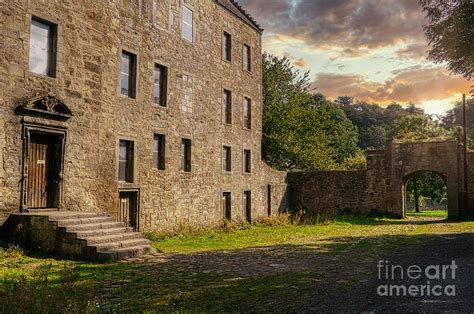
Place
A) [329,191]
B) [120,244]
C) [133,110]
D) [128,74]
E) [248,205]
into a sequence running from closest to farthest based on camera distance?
[120,244] → [133,110] → [128,74] → [248,205] → [329,191]

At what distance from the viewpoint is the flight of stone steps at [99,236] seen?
10.2 m

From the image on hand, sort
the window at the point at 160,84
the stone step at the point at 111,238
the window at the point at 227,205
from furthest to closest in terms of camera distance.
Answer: the window at the point at 227,205, the window at the point at 160,84, the stone step at the point at 111,238

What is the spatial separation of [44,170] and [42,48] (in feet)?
11.2

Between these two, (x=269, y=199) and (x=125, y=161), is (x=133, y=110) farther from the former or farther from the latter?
(x=269, y=199)

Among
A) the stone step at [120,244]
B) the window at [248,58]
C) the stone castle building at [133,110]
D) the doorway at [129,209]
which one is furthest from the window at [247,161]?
the stone step at [120,244]

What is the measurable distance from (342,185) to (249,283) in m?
20.2

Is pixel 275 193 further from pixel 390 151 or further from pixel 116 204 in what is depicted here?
pixel 116 204

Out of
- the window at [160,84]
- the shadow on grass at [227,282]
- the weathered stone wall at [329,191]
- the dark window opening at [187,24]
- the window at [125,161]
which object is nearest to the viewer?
the shadow on grass at [227,282]

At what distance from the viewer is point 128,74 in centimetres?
1563

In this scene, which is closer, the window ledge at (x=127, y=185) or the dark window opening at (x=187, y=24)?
the window ledge at (x=127, y=185)

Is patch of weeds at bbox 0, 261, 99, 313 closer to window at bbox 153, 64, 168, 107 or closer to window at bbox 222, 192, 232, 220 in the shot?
window at bbox 153, 64, 168, 107

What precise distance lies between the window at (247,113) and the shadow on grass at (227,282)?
12.5 meters

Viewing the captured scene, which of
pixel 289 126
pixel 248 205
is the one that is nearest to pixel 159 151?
pixel 248 205

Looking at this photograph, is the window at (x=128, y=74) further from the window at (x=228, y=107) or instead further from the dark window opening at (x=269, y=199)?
the dark window opening at (x=269, y=199)
